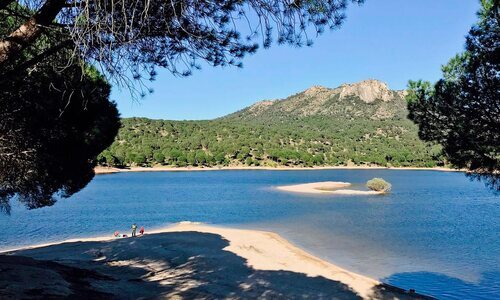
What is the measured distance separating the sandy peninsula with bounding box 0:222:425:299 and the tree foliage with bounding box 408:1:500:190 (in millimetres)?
6338

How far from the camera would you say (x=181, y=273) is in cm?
1606

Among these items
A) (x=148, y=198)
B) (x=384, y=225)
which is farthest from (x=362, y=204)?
(x=148, y=198)

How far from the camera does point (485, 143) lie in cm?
1099

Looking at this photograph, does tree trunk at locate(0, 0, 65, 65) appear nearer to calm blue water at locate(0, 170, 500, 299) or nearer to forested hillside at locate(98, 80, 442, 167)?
calm blue water at locate(0, 170, 500, 299)

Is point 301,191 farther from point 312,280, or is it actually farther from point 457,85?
point 457,85

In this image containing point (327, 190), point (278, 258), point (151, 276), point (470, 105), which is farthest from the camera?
point (327, 190)

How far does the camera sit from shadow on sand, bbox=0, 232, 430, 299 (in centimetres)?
1010

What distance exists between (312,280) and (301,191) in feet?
166

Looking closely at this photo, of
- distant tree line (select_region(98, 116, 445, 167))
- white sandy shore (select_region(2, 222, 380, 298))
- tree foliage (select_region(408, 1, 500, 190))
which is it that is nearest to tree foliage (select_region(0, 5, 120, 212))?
white sandy shore (select_region(2, 222, 380, 298))

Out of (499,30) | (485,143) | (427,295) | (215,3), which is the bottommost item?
(427,295)

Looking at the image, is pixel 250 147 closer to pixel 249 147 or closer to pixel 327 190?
pixel 249 147

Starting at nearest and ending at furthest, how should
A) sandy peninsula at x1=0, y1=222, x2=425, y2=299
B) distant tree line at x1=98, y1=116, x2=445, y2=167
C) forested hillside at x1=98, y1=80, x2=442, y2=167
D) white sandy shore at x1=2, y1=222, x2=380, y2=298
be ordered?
1. sandy peninsula at x1=0, y1=222, x2=425, y2=299
2. white sandy shore at x1=2, y1=222, x2=380, y2=298
3. distant tree line at x1=98, y1=116, x2=445, y2=167
4. forested hillside at x1=98, y1=80, x2=442, y2=167

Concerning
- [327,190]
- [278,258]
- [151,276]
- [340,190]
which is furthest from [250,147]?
[151,276]

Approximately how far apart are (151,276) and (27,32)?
1153cm
